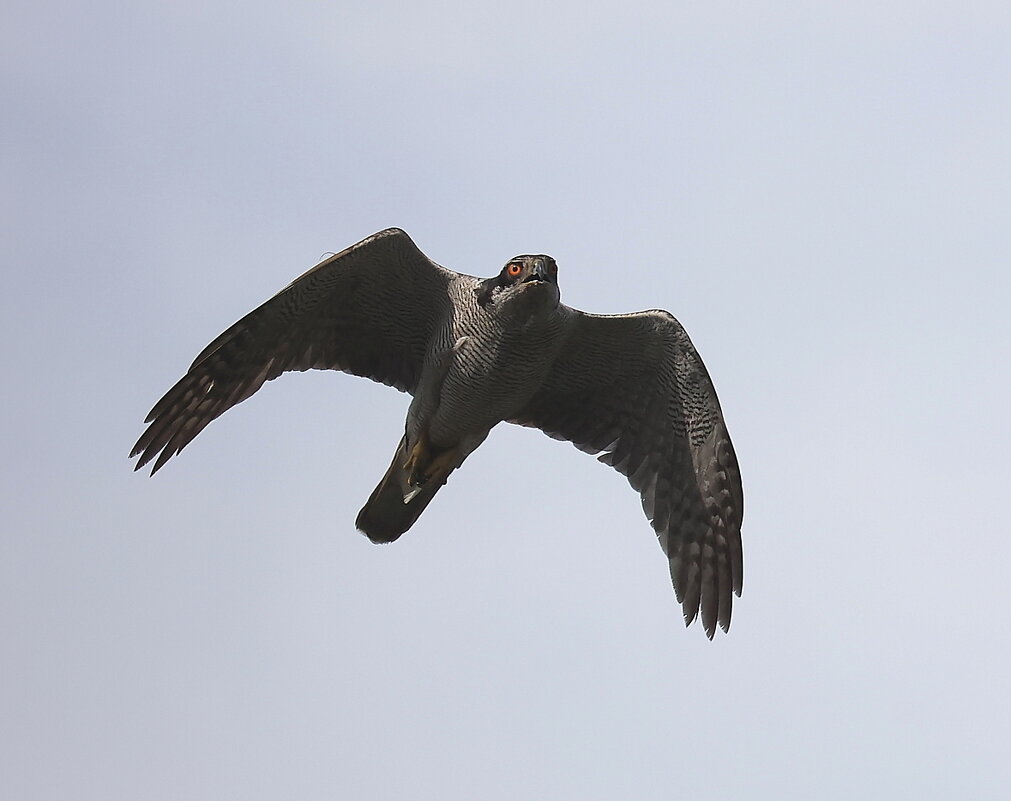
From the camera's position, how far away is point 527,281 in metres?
11.3

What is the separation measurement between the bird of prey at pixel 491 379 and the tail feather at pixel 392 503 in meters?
0.01

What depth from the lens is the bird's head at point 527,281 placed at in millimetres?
11297

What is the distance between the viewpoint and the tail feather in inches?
502

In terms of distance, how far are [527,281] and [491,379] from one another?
39.8 inches

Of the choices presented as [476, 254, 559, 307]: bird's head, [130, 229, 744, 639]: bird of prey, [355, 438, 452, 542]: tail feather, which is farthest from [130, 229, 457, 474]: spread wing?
[355, 438, 452, 542]: tail feather

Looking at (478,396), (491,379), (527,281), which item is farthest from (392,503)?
(527,281)

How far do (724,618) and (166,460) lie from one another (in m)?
5.45

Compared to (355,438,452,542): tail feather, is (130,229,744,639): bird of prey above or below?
above

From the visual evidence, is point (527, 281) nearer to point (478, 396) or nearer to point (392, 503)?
point (478, 396)

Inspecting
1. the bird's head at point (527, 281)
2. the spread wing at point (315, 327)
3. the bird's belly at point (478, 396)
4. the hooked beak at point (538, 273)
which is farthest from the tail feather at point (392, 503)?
the hooked beak at point (538, 273)

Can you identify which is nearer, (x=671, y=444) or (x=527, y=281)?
(x=527, y=281)

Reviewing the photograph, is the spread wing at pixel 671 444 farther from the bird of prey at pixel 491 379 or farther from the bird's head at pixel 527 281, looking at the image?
the bird's head at pixel 527 281

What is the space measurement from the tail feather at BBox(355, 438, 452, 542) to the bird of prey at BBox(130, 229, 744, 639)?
0.01m

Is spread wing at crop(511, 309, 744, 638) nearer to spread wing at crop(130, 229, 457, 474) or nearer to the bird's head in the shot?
spread wing at crop(130, 229, 457, 474)
